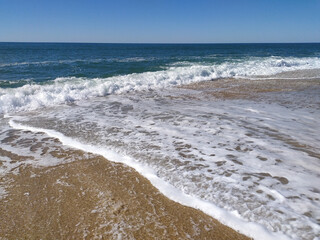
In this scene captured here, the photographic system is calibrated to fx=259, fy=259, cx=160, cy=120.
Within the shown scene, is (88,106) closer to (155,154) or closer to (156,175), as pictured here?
(155,154)

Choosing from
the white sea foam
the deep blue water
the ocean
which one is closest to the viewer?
the white sea foam

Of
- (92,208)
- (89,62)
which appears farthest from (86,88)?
(89,62)

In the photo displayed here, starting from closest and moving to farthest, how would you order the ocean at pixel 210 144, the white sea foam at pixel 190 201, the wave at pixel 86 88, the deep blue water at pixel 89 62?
the white sea foam at pixel 190 201 < the ocean at pixel 210 144 < the wave at pixel 86 88 < the deep blue water at pixel 89 62

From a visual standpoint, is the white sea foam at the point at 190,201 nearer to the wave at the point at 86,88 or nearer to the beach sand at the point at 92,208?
the beach sand at the point at 92,208

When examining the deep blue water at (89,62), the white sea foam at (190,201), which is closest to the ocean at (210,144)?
the white sea foam at (190,201)

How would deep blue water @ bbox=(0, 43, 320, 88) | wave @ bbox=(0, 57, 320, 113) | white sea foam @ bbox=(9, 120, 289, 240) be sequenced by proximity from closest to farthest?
white sea foam @ bbox=(9, 120, 289, 240) → wave @ bbox=(0, 57, 320, 113) → deep blue water @ bbox=(0, 43, 320, 88)

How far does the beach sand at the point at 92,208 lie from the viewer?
8.79ft

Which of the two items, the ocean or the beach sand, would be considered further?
the ocean

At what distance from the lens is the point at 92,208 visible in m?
3.07

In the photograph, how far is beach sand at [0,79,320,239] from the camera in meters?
2.68

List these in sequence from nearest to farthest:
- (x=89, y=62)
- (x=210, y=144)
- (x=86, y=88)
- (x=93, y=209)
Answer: (x=93, y=209) → (x=210, y=144) → (x=86, y=88) → (x=89, y=62)

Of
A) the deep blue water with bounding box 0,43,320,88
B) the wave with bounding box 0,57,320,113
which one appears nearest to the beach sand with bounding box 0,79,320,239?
the wave with bounding box 0,57,320,113

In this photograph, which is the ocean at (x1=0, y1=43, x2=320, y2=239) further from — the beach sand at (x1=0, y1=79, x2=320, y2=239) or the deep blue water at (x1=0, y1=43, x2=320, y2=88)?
the deep blue water at (x1=0, y1=43, x2=320, y2=88)

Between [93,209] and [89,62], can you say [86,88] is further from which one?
[89,62]
